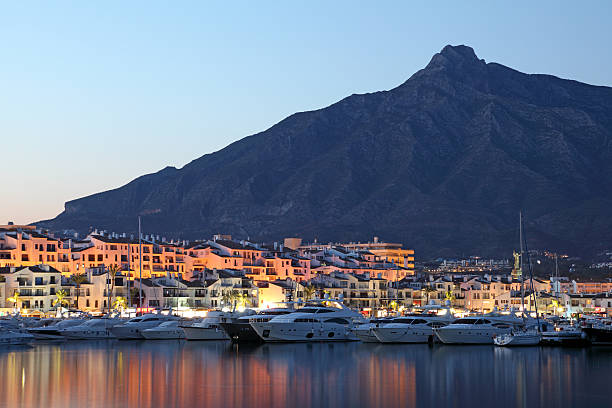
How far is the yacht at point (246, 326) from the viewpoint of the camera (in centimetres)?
8381

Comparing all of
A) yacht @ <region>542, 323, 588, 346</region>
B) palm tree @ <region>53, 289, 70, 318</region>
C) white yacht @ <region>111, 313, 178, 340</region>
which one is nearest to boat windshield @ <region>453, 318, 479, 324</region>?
yacht @ <region>542, 323, 588, 346</region>

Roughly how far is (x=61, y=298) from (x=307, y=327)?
155 ft

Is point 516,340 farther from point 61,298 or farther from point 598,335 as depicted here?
point 61,298

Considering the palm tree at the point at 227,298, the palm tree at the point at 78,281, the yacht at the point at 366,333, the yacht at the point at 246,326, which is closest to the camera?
the yacht at the point at 366,333

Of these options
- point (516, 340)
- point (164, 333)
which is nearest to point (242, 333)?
point (164, 333)

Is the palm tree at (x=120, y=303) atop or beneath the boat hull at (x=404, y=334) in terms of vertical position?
atop

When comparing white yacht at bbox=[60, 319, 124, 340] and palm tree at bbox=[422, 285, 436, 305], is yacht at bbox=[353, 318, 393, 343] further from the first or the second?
palm tree at bbox=[422, 285, 436, 305]

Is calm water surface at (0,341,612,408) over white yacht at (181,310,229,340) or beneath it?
beneath

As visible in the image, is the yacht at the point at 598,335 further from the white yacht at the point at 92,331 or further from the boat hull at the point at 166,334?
the white yacht at the point at 92,331

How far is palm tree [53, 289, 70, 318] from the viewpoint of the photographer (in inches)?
4727

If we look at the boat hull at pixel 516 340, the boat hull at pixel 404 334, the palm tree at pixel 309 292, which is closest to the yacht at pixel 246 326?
the boat hull at pixel 404 334

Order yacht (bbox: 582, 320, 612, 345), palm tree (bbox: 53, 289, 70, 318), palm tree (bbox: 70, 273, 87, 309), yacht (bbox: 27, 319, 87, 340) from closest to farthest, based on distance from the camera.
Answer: yacht (bbox: 582, 320, 612, 345) → yacht (bbox: 27, 319, 87, 340) → palm tree (bbox: 53, 289, 70, 318) → palm tree (bbox: 70, 273, 87, 309)

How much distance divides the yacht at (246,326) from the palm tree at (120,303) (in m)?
34.4

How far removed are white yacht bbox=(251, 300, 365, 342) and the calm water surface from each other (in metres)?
2.98
